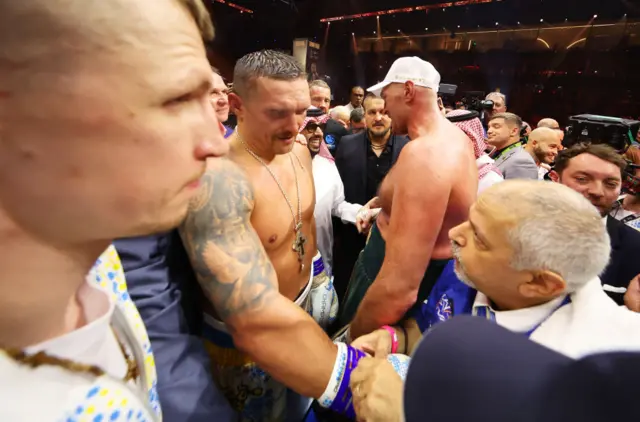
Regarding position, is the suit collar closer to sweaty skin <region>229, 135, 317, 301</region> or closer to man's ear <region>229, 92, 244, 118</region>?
sweaty skin <region>229, 135, 317, 301</region>

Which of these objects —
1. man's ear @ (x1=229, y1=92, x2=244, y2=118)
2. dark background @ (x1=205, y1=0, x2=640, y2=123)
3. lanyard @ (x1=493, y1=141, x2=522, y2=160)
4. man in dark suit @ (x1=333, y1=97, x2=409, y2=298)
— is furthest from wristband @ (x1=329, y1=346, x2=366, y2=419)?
dark background @ (x1=205, y1=0, x2=640, y2=123)

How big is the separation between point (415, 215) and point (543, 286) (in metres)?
0.65

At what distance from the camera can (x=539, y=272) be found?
96cm

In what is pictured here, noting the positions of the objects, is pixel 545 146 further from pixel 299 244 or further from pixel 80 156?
pixel 80 156

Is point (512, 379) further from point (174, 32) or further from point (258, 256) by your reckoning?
point (258, 256)

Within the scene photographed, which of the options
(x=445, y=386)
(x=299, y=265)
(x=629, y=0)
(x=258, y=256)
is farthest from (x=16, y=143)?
(x=629, y=0)

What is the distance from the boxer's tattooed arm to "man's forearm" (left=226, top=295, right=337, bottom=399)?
0.04m

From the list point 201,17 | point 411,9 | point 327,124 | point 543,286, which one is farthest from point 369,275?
point 411,9

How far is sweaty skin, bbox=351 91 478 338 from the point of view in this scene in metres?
1.58

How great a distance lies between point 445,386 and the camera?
353mm

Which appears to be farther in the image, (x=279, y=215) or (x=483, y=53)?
(x=483, y=53)

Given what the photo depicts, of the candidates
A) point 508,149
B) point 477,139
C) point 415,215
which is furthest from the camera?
point 508,149

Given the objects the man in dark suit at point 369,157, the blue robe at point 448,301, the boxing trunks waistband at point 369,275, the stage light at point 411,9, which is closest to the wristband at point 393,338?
the blue robe at point 448,301

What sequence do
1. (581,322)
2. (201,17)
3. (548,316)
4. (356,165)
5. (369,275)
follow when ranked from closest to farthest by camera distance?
(201,17), (581,322), (548,316), (369,275), (356,165)
